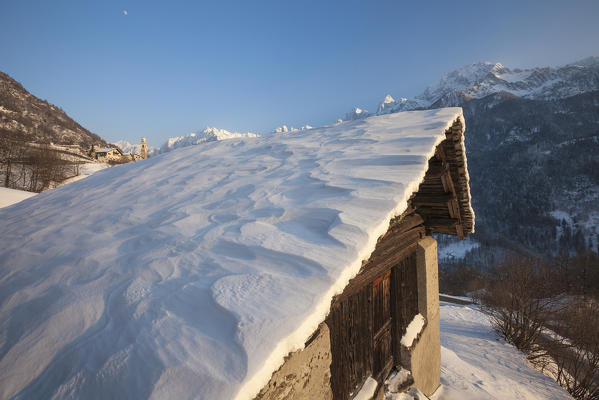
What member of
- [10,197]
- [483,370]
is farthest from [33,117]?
[483,370]

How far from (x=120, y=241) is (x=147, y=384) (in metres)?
1.13

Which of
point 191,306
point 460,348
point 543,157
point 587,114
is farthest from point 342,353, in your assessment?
point 587,114

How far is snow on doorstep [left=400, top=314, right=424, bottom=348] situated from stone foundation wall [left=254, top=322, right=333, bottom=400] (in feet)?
8.98

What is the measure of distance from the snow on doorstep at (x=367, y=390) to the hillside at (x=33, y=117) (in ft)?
214

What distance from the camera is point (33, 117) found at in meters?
59.1

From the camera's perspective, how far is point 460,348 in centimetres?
820

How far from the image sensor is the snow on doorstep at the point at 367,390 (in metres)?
2.81

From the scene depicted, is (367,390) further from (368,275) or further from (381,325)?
(368,275)

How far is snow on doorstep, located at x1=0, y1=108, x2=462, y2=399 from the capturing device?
79 cm

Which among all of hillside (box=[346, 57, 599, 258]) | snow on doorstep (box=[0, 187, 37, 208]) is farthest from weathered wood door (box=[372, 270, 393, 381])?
hillside (box=[346, 57, 599, 258])

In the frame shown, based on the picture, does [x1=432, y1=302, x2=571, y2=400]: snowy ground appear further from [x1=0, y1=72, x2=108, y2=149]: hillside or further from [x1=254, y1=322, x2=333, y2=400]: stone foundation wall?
[x1=0, y1=72, x2=108, y2=149]: hillside

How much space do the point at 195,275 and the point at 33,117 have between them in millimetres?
86740

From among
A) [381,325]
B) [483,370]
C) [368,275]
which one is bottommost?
[483,370]

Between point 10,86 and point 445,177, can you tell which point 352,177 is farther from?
point 10,86
